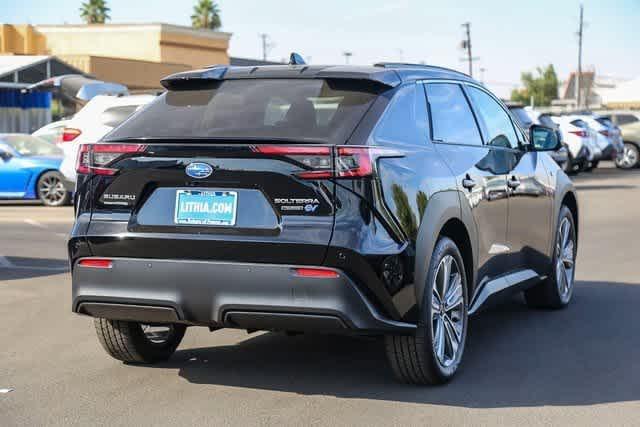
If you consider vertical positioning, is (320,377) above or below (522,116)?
above

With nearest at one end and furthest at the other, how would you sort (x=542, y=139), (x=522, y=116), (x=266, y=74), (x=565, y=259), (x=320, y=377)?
(x=266, y=74), (x=320, y=377), (x=542, y=139), (x=565, y=259), (x=522, y=116)

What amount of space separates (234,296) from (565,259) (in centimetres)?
415

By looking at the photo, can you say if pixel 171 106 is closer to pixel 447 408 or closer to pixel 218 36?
pixel 447 408

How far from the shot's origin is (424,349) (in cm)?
570

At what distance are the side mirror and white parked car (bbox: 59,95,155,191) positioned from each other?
864cm

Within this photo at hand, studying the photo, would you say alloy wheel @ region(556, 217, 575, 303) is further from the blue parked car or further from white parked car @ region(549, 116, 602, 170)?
white parked car @ region(549, 116, 602, 170)

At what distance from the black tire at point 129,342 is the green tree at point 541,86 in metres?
150

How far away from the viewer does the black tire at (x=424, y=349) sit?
5.68m

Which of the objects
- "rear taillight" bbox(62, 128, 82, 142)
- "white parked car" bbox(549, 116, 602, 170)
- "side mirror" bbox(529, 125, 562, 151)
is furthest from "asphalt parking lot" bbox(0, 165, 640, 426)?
"white parked car" bbox(549, 116, 602, 170)

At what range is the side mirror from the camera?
8.05 metres

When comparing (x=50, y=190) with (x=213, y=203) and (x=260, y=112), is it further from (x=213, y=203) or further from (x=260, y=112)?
(x=213, y=203)

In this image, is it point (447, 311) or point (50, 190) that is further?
point (50, 190)

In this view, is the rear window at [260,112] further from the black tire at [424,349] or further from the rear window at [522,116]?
the rear window at [522,116]

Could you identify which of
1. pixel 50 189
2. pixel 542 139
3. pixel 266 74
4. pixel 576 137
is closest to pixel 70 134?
pixel 50 189
